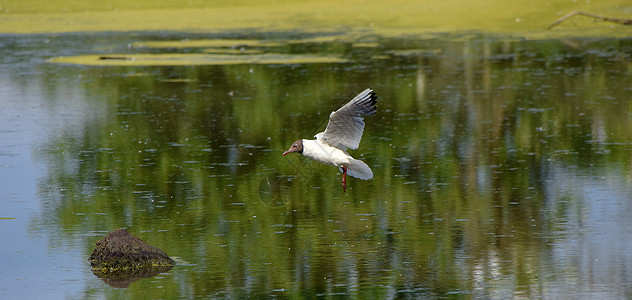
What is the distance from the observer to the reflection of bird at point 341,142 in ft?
44.8

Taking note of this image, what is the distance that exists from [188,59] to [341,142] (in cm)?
2201

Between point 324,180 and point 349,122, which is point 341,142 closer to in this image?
point 349,122

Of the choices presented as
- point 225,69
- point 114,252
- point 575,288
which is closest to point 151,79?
point 225,69

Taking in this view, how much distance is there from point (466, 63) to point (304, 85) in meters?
6.14

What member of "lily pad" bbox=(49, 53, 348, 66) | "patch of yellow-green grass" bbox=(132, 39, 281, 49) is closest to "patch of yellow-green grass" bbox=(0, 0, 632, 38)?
"patch of yellow-green grass" bbox=(132, 39, 281, 49)

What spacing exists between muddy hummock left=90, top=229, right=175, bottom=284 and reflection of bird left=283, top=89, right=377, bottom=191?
2.36 m

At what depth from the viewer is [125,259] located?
1207 centimetres

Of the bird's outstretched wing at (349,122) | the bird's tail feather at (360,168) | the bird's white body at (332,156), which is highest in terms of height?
the bird's outstretched wing at (349,122)

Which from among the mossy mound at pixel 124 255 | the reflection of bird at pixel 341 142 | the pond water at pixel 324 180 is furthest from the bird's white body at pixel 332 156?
the mossy mound at pixel 124 255

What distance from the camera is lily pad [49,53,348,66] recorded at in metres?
34.2

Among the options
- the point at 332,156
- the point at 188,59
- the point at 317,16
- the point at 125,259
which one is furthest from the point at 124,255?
the point at 317,16

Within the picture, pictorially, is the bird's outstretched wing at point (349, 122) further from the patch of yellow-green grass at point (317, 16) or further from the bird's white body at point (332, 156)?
the patch of yellow-green grass at point (317, 16)

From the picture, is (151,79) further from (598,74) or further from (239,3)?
(239,3)

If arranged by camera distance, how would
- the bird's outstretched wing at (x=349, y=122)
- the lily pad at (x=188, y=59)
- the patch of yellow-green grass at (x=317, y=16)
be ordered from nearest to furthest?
the bird's outstretched wing at (x=349, y=122) → the lily pad at (x=188, y=59) → the patch of yellow-green grass at (x=317, y=16)
